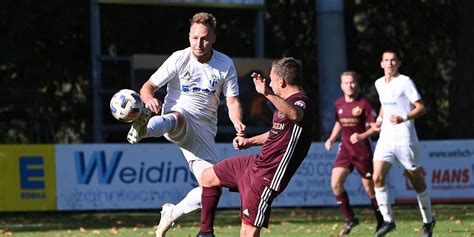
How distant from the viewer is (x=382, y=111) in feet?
46.6

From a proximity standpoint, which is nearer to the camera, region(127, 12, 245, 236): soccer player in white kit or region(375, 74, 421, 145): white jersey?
region(127, 12, 245, 236): soccer player in white kit

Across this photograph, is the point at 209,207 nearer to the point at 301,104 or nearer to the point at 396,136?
the point at 301,104

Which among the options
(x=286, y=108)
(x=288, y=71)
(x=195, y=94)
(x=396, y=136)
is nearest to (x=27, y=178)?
(x=396, y=136)

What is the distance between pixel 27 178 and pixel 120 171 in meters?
1.51

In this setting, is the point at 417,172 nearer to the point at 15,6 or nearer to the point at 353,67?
the point at 15,6

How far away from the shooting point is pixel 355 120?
15.3 meters

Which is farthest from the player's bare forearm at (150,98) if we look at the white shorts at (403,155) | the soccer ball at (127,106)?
the white shorts at (403,155)

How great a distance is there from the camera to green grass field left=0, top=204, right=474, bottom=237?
15344 mm

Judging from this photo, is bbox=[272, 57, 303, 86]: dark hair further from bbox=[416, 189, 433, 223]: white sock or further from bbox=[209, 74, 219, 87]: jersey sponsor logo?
bbox=[416, 189, 433, 223]: white sock

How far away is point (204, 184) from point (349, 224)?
4446 mm

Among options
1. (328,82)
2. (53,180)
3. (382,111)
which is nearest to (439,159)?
(328,82)

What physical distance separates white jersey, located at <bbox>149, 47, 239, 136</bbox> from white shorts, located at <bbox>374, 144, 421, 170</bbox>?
362cm

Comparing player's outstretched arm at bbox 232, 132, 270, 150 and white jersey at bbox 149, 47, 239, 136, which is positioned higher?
white jersey at bbox 149, 47, 239, 136

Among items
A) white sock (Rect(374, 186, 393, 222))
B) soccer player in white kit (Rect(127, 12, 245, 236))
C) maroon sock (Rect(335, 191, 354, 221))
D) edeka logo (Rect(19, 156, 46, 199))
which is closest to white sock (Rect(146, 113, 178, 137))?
soccer player in white kit (Rect(127, 12, 245, 236))
